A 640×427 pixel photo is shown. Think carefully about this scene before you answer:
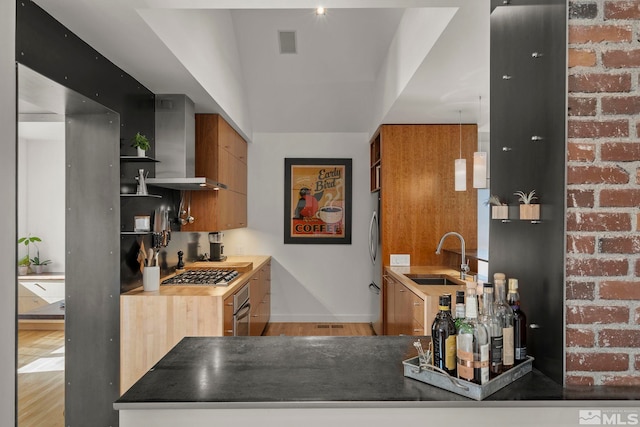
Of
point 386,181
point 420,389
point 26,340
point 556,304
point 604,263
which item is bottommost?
point 26,340

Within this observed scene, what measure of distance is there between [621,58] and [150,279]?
299 centimetres

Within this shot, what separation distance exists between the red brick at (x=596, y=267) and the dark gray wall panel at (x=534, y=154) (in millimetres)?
33

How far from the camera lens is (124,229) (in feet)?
10.4

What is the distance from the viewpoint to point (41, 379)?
13.9ft

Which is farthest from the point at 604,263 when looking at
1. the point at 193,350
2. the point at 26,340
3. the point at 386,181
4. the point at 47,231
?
the point at 47,231

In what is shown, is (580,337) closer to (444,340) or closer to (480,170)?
(444,340)

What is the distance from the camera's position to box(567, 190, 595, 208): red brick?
141cm

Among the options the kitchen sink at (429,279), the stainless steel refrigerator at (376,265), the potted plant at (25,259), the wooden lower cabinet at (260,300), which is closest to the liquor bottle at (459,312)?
the kitchen sink at (429,279)

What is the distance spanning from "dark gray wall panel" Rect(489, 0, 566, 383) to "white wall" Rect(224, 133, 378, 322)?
13.9ft

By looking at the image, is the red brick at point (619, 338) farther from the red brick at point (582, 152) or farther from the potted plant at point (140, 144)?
the potted plant at point (140, 144)

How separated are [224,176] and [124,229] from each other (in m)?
1.65

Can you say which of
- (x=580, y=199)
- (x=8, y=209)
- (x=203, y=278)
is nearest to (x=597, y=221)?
(x=580, y=199)

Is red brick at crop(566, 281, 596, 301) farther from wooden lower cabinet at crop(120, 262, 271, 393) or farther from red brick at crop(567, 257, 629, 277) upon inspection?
wooden lower cabinet at crop(120, 262, 271, 393)

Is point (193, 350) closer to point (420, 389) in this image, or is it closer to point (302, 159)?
point (420, 389)
